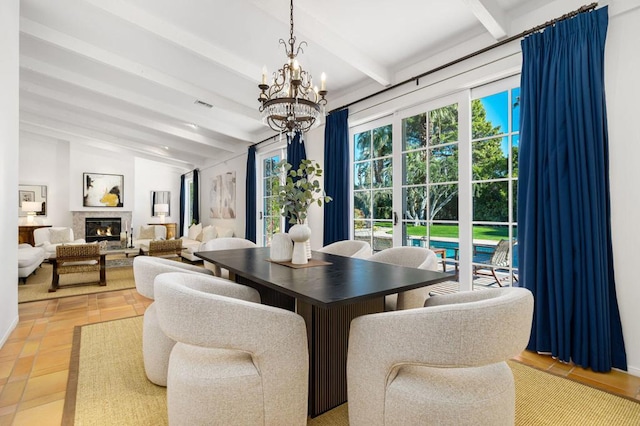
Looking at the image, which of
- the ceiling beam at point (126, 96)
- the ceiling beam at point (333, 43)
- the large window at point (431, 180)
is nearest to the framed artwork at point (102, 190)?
the ceiling beam at point (126, 96)

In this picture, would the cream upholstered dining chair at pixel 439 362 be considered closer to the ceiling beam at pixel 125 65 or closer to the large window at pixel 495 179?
the large window at pixel 495 179

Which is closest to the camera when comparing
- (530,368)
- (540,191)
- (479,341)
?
(479,341)

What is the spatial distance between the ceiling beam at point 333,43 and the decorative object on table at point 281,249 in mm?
1715

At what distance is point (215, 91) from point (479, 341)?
444 cm

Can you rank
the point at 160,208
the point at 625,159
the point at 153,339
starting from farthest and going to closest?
the point at 160,208, the point at 625,159, the point at 153,339

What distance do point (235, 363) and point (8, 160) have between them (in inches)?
114

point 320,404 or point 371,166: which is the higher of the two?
point 371,166

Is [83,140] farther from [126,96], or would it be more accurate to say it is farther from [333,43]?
[333,43]

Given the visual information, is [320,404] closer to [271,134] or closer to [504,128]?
[504,128]

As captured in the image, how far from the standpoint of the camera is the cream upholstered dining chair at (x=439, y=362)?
1019mm

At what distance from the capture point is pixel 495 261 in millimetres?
2842

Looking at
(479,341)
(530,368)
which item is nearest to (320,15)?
(479,341)

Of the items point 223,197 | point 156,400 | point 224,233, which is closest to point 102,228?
point 223,197

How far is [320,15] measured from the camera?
2.68 m
